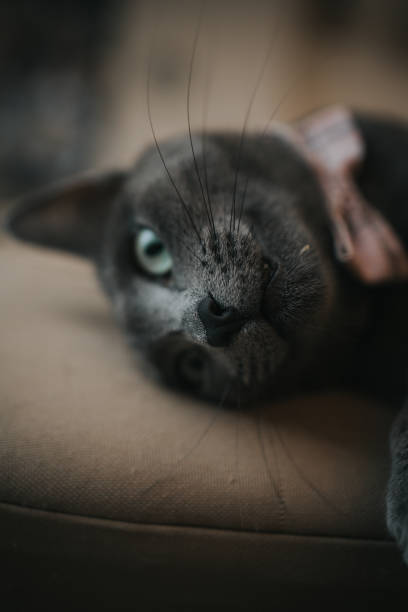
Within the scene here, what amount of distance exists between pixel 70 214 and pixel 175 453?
59 cm

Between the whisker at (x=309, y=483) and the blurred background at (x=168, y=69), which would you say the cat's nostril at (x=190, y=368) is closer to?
the whisker at (x=309, y=483)

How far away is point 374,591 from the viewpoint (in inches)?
23.9

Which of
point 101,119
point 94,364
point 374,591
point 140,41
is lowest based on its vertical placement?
point 374,591

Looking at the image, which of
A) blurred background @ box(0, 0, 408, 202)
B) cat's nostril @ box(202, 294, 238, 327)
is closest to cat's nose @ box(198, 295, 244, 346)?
cat's nostril @ box(202, 294, 238, 327)

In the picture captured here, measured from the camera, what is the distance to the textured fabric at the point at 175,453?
1.98 feet

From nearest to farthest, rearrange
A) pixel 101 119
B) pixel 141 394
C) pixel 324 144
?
pixel 141 394, pixel 324 144, pixel 101 119

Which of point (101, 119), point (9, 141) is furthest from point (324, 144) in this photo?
point (101, 119)

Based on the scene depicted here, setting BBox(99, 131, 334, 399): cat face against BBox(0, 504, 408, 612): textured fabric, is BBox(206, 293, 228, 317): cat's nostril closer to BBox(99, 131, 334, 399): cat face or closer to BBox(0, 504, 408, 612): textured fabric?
BBox(99, 131, 334, 399): cat face

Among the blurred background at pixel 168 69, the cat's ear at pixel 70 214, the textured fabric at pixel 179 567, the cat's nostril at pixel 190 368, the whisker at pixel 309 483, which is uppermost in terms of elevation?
the blurred background at pixel 168 69

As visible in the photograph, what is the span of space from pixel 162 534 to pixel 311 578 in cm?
19

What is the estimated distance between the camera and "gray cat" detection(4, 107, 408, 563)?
2.15ft

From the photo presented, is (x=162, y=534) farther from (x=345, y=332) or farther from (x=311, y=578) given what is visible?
(x=345, y=332)

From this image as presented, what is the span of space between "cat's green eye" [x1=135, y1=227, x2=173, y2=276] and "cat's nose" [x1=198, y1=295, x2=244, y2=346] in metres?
0.14

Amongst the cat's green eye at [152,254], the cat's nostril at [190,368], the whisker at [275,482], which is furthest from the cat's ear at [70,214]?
the whisker at [275,482]
